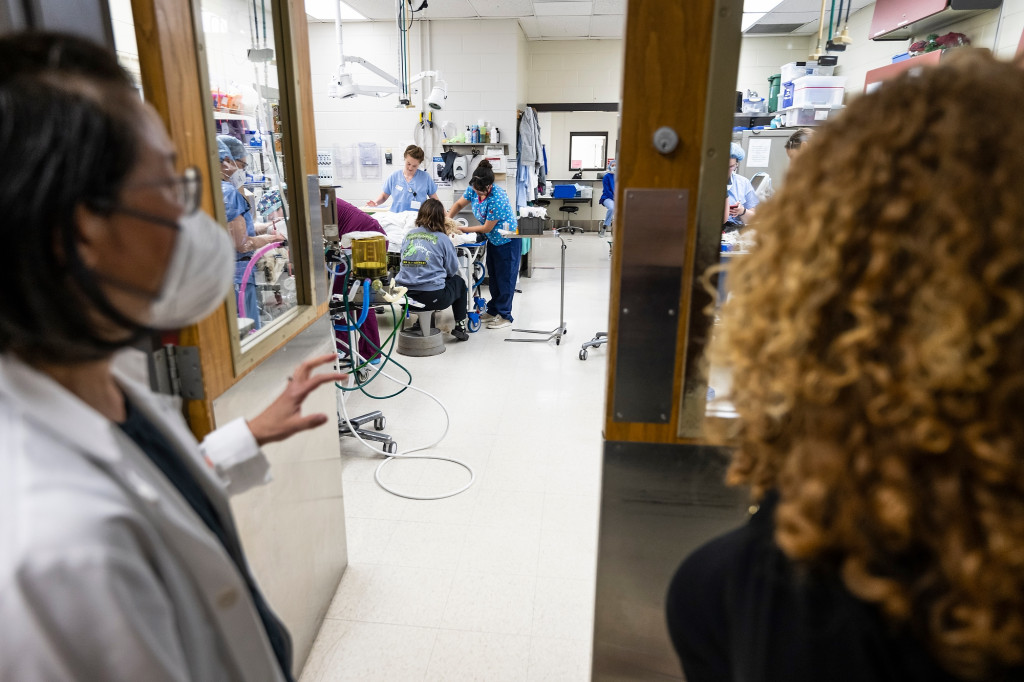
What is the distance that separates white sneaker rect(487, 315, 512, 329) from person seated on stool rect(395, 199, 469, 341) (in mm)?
778

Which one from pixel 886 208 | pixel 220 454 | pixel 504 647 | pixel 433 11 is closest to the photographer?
pixel 886 208

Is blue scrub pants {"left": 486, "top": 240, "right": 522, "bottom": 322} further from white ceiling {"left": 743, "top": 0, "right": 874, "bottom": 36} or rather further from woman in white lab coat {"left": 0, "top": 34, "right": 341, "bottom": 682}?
woman in white lab coat {"left": 0, "top": 34, "right": 341, "bottom": 682}

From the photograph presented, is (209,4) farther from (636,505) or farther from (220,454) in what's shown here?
(636,505)

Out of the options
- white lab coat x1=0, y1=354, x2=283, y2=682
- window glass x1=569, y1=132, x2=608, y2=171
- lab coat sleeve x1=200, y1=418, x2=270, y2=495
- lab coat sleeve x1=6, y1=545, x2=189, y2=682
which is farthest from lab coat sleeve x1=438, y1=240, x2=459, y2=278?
window glass x1=569, y1=132, x2=608, y2=171

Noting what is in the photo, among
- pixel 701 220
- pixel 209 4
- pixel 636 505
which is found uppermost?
pixel 209 4

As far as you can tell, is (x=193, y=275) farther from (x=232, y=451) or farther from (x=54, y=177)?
(x=232, y=451)

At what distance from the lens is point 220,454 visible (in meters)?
1.08

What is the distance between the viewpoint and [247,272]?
180 cm

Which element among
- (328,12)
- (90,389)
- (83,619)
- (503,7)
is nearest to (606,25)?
(503,7)

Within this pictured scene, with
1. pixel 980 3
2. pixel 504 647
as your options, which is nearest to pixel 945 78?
pixel 504 647

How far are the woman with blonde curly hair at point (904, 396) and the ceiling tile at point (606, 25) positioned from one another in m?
7.20

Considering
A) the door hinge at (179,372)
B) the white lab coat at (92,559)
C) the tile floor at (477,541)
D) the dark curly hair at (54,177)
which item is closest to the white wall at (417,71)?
the tile floor at (477,541)

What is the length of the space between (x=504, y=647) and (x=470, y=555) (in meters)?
0.47

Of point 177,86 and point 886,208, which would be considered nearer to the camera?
point 886,208
